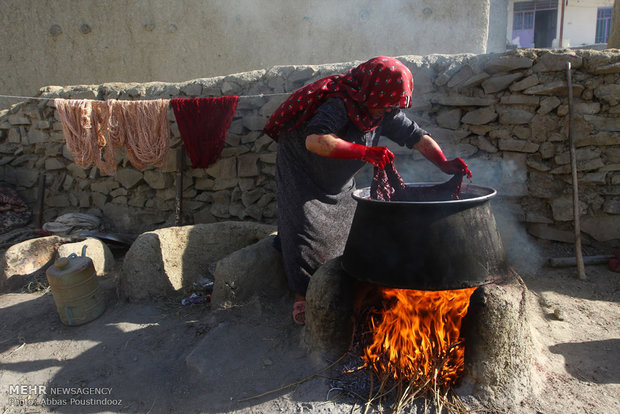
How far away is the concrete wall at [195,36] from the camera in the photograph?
20.6ft

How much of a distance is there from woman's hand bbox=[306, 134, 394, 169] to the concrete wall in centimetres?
483

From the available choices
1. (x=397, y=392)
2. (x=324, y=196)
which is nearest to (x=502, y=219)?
(x=324, y=196)

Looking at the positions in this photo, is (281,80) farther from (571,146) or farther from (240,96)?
(571,146)

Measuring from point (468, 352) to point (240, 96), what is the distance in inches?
129

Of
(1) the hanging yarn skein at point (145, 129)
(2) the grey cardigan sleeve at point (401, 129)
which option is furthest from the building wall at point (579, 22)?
(2) the grey cardigan sleeve at point (401, 129)

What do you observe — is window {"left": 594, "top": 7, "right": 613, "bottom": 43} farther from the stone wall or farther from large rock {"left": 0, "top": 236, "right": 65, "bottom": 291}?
large rock {"left": 0, "top": 236, "right": 65, "bottom": 291}

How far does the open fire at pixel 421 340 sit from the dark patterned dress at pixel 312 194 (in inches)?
24.7

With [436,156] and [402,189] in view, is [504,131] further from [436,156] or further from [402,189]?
[402,189]

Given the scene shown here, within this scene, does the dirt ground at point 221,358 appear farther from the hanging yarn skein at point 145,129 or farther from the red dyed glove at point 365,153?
the hanging yarn skein at point 145,129

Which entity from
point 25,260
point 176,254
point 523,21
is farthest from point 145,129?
point 523,21

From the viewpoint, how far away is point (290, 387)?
2139 millimetres

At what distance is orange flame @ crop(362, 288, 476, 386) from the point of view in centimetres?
202

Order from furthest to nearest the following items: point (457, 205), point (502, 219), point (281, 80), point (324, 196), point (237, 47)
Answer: point (237, 47) < point (281, 80) < point (502, 219) < point (324, 196) < point (457, 205)

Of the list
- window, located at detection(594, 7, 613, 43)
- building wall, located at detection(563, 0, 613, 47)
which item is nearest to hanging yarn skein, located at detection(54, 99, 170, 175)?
building wall, located at detection(563, 0, 613, 47)
